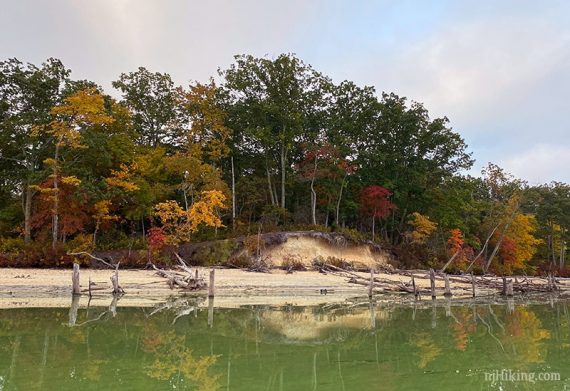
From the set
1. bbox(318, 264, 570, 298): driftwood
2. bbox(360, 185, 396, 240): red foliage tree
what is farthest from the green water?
bbox(360, 185, 396, 240): red foliage tree

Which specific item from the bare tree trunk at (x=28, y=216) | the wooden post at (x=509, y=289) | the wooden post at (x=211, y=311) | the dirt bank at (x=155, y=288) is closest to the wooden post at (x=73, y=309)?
the dirt bank at (x=155, y=288)

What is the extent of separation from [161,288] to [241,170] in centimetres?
2171

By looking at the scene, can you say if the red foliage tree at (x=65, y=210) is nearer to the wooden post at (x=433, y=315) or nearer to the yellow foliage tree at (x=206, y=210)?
the yellow foliage tree at (x=206, y=210)

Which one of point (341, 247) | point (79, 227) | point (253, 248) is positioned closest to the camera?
point (79, 227)

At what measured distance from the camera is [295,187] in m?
41.6

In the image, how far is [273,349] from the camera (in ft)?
35.6

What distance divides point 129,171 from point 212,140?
821 centimetres

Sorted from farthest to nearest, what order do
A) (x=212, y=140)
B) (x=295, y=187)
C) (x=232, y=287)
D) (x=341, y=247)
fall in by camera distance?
(x=295, y=187) → (x=212, y=140) → (x=341, y=247) → (x=232, y=287)

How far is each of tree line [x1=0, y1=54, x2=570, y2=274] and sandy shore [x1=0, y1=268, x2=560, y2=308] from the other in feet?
13.7

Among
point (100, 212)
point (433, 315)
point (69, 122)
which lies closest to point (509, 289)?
point (433, 315)

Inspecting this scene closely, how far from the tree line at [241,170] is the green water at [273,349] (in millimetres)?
13801

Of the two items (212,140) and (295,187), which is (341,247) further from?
(212,140)

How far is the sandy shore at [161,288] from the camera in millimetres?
18188

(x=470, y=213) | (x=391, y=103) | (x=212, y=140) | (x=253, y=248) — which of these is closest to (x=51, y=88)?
(x=212, y=140)
